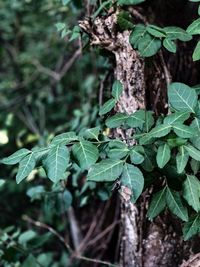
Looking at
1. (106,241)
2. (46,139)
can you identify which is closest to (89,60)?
(46,139)

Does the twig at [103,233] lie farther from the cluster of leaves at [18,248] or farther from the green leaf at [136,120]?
the green leaf at [136,120]

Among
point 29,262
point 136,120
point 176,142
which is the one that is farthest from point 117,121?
point 29,262

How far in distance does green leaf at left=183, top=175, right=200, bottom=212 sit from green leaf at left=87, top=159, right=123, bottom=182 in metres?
0.14

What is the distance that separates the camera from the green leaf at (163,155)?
731 millimetres

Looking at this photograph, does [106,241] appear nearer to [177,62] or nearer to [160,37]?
[177,62]

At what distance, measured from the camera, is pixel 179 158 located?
744 millimetres

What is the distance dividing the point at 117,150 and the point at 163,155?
3.3 inches

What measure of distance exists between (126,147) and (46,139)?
0.86 m

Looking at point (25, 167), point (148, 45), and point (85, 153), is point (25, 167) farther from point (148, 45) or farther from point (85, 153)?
point (148, 45)

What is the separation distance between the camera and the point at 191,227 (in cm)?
83

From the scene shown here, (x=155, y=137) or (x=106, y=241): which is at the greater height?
(x=155, y=137)

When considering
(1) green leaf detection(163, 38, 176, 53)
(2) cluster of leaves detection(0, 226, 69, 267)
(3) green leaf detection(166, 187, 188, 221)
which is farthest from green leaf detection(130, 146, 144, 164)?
(2) cluster of leaves detection(0, 226, 69, 267)

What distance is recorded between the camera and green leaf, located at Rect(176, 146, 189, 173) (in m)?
0.73

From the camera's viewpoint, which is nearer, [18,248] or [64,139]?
[64,139]
